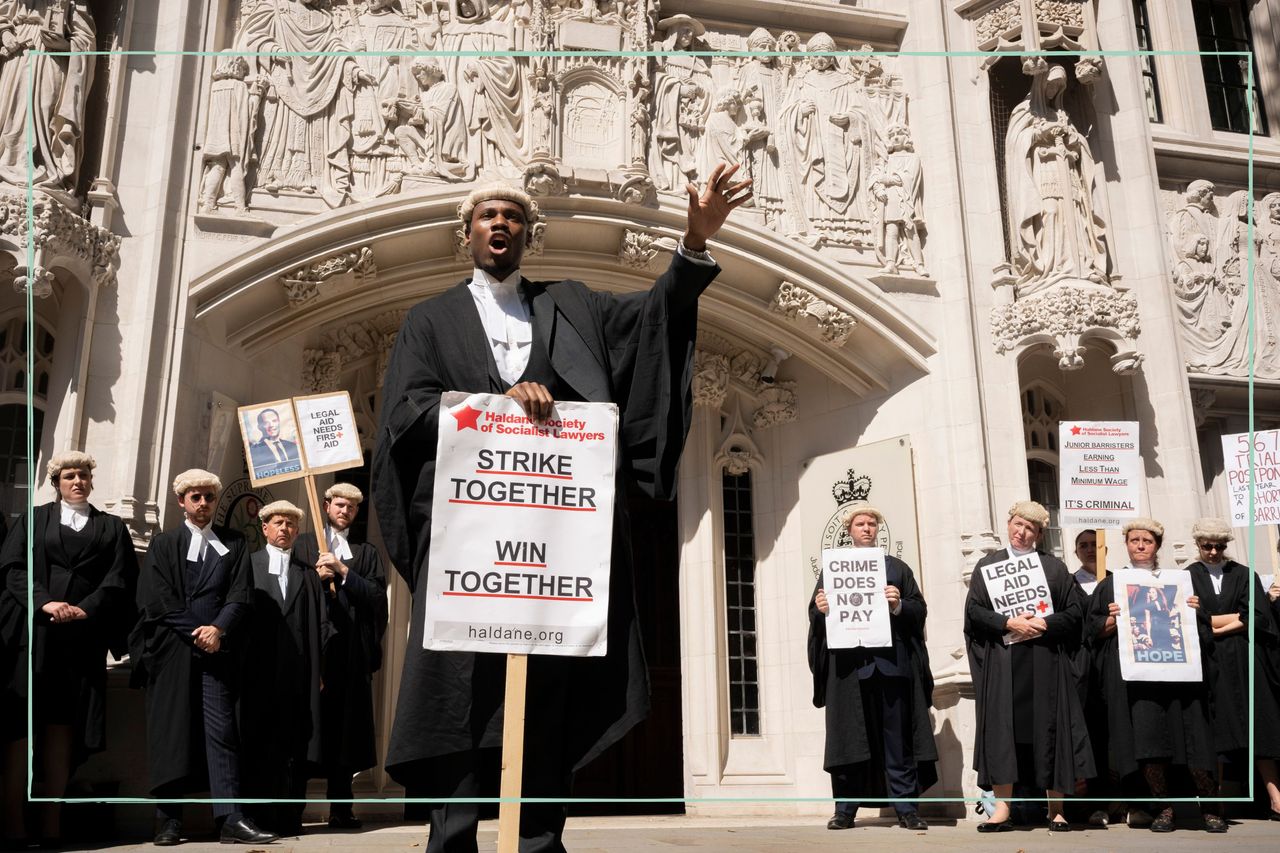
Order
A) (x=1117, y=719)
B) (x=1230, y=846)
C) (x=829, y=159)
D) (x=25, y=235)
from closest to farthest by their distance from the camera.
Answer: (x=1230, y=846) < (x=1117, y=719) < (x=25, y=235) < (x=829, y=159)

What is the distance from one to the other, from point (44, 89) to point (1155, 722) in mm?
7995

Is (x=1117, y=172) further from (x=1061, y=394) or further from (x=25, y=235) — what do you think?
(x=25, y=235)

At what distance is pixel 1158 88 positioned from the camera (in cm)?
A: 1212

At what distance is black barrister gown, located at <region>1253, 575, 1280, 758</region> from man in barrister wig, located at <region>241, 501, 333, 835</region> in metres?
5.44

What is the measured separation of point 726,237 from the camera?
10.0 m

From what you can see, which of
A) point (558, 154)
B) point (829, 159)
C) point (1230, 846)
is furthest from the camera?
point (829, 159)

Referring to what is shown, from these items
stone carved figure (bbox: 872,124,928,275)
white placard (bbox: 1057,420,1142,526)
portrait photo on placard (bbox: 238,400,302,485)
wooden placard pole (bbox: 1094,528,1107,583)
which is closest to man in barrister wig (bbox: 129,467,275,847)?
portrait photo on placard (bbox: 238,400,302,485)

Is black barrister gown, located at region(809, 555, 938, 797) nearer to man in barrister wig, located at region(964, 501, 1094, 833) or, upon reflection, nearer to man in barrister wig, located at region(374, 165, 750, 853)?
man in barrister wig, located at region(964, 501, 1094, 833)

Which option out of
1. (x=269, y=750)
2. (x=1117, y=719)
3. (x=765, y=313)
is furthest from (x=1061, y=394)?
(x=269, y=750)

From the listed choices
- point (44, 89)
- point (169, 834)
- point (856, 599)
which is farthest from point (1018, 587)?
point (44, 89)

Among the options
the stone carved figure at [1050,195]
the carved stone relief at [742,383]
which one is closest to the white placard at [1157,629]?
the stone carved figure at [1050,195]

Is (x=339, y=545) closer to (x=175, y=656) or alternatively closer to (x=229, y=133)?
(x=175, y=656)

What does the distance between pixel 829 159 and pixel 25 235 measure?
601cm

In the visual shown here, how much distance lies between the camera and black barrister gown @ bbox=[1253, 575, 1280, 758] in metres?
7.64
